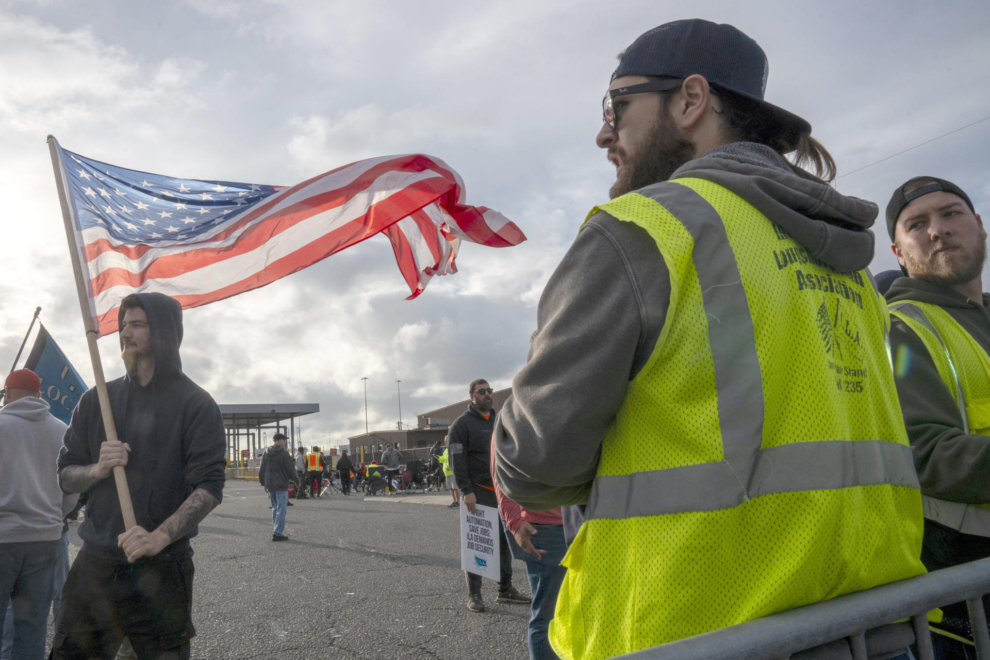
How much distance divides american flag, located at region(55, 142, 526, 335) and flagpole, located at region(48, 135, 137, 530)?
6cm

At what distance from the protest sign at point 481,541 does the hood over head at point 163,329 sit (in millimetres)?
3320

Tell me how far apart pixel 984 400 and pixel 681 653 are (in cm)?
167

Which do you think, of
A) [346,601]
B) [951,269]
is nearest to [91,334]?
[951,269]

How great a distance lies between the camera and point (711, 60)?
1488 millimetres

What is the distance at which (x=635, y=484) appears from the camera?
1.13 metres

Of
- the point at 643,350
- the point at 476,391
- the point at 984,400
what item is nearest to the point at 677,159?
the point at 643,350

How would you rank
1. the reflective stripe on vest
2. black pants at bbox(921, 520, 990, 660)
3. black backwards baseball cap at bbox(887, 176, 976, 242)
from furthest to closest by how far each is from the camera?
black backwards baseball cap at bbox(887, 176, 976, 242) < the reflective stripe on vest < black pants at bbox(921, 520, 990, 660)

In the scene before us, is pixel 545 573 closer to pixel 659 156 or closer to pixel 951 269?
pixel 951 269

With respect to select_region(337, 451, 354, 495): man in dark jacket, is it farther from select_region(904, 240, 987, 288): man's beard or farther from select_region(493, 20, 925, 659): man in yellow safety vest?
select_region(493, 20, 925, 659): man in yellow safety vest

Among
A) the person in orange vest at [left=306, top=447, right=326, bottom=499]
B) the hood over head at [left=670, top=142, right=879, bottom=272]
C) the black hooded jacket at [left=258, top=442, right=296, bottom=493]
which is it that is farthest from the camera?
the person in orange vest at [left=306, top=447, right=326, bottom=499]

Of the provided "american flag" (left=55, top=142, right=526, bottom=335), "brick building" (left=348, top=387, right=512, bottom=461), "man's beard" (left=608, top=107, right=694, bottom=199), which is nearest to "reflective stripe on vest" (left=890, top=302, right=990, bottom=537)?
"man's beard" (left=608, top=107, right=694, bottom=199)

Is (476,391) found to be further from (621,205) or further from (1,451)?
(621,205)

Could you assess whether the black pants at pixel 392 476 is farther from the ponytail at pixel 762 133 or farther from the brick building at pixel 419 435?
the ponytail at pixel 762 133

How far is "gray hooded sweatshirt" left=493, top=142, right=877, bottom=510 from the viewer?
1.12m
